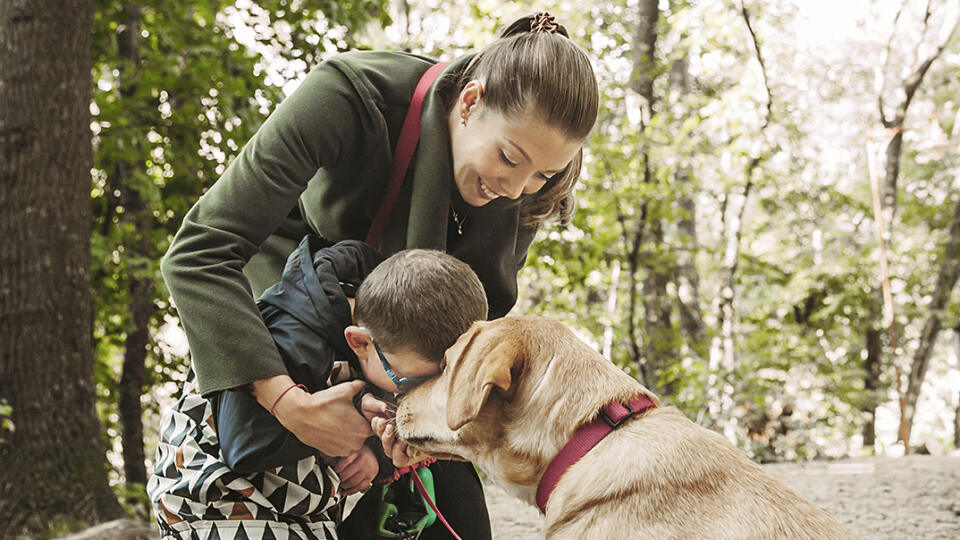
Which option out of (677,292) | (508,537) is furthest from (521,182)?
(677,292)

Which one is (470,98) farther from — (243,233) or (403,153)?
(243,233)

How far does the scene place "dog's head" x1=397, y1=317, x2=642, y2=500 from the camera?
2.12m

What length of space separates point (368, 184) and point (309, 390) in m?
0.75

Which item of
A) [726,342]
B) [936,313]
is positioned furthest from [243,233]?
[936,313]

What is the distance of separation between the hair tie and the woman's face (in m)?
0.38

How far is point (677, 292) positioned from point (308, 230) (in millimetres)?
8903

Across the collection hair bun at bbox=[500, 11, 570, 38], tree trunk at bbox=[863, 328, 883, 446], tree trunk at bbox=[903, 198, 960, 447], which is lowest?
tree trunk at bbox=[863, 328, 883, 446]

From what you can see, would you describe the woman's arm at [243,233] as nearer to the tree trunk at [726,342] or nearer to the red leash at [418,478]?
the red leash at [418,478]

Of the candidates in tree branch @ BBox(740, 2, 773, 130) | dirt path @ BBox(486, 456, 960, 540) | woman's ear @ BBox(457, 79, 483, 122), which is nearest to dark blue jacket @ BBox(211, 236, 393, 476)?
woman's ear @ BBox(457, 79, 483, 122)

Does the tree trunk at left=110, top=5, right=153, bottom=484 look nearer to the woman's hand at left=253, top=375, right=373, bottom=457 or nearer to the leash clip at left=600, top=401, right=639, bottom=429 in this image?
the woman's hand at left=253, top=375, right=373, bottom=457

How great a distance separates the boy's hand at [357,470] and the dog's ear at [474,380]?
0.44 m

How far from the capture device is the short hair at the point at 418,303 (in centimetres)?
229

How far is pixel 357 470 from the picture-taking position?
7.86ft

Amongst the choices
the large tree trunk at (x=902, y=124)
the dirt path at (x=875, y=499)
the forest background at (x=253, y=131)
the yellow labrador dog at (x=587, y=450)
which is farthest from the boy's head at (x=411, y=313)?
the large tree trunk at (x=902, y=124)
